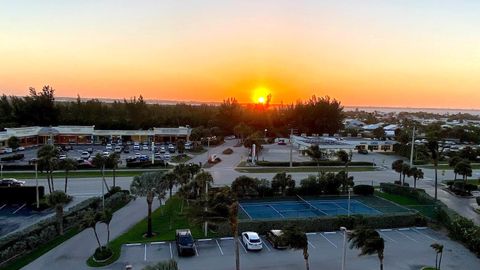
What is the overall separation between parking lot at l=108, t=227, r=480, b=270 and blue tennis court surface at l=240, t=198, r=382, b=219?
17.4 ft

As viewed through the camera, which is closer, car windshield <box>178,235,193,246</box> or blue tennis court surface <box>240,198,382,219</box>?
car windshield <box>178,235,193,246</box>

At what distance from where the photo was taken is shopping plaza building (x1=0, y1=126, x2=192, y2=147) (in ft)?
→ 237

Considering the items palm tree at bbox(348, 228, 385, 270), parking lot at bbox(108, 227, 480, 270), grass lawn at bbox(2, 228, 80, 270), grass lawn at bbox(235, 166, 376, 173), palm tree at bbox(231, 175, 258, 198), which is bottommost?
parking lot at bbox(108, 227, 480, 270)

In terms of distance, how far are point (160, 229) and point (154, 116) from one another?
79.7 m

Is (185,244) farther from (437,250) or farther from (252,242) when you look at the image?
(437,250)

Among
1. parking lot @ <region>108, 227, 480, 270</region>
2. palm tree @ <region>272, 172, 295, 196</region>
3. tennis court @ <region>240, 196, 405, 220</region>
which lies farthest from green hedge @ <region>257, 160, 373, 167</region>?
parking lot @ <region>108, 227, 480, 270</region>

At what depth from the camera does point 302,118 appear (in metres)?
103

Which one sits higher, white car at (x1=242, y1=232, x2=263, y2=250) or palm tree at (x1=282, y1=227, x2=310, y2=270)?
palm tree at (x1=282, y1=227, x2=310, y2=270)

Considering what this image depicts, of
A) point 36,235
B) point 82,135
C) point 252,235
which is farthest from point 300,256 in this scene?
point 82,135

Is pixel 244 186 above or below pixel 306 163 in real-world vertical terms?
above

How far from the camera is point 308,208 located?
114 ft

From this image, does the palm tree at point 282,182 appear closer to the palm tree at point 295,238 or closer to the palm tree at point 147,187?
the palm tree at point 147,187

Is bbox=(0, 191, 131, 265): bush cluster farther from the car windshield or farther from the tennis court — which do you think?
the tennis court

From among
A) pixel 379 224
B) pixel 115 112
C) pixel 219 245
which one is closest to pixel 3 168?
pixel 219 245
